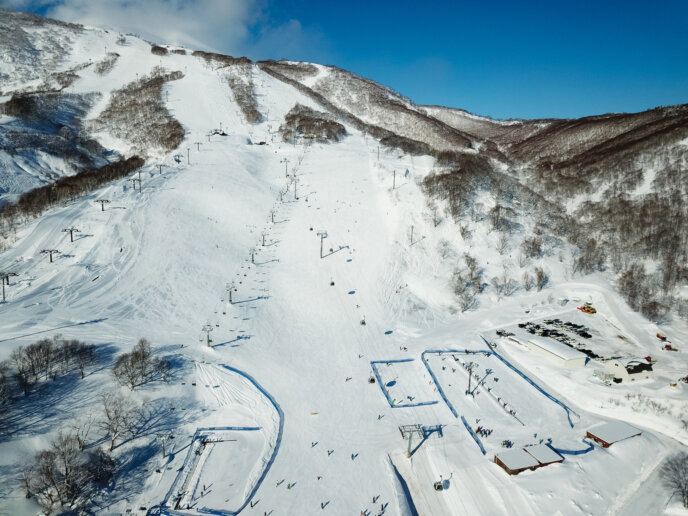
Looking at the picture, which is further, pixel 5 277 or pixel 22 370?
pixel 5 277

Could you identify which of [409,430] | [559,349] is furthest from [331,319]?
Result: [559,349]

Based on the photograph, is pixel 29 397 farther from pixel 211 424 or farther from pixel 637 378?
pixel 637 378

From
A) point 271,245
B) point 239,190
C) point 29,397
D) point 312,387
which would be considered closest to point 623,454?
point 312,387

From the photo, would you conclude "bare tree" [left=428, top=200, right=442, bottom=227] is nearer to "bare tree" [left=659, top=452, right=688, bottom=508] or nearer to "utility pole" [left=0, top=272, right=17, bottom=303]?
"bare tree" [left=659, top=452, right=688, bottom=508]

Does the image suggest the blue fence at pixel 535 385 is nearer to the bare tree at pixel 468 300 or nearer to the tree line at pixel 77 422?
the bare tree at pixel 468 300

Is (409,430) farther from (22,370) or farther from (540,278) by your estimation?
(540,278)

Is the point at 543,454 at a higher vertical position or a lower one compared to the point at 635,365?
lower
